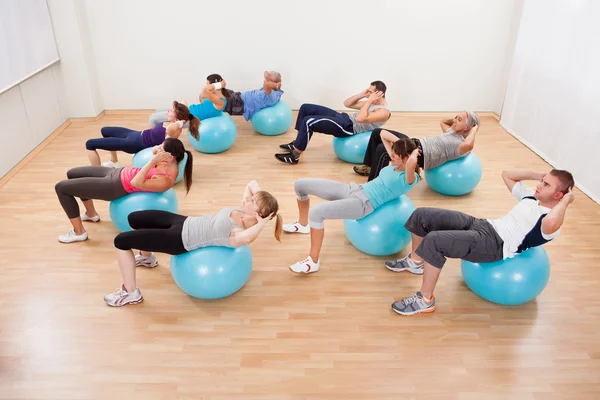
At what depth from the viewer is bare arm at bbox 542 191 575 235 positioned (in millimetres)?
2471

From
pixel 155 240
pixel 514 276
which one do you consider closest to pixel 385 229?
pixel 514 276

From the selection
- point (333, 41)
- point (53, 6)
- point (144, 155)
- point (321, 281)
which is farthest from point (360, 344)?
point (53, 6)

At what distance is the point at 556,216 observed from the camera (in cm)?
247

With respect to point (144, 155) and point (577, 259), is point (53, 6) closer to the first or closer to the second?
point (144, 155)

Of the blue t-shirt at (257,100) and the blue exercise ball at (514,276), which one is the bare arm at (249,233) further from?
the blue t-shirt at (257,100)

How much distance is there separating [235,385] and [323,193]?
140 cm

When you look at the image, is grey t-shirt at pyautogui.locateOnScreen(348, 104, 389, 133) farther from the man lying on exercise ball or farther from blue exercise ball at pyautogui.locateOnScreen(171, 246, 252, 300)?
blue exercise ball at pyautogui.locateOnScreen(171, 246, 252, 300)

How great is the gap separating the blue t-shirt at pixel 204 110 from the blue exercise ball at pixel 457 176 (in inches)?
83.5

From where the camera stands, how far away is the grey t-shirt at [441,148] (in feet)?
12.8

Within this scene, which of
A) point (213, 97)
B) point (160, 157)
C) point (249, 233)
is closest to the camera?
point (249, 233)

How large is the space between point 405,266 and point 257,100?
2699mm

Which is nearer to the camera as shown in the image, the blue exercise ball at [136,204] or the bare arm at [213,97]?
the blue exercise ball at [136,204]

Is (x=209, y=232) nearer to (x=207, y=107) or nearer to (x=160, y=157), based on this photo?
(x=160, y=157)

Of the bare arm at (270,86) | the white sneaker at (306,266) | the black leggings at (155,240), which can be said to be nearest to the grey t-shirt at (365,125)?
the bare arm at (270,86)
